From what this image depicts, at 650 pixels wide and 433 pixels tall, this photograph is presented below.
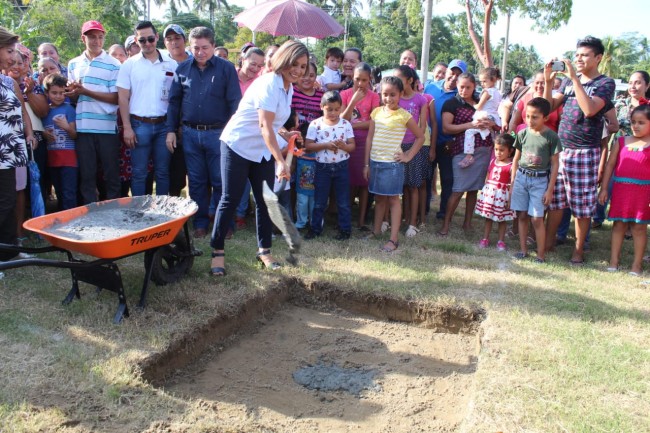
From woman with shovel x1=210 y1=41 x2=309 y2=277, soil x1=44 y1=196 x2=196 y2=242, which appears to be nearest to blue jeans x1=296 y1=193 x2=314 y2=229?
woman with shovel x1=210 y1=41 x2=309 y2=277

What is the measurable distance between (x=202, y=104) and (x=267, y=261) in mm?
1705

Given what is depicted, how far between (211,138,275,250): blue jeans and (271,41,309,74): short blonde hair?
784 mm

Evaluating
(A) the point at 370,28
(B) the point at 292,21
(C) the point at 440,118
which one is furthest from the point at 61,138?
(A) the point at 370,28

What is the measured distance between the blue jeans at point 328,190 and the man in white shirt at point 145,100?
1.64 meters

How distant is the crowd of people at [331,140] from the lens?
205 inches

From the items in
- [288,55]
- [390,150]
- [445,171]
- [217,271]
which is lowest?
[217,271]

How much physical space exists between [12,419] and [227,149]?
2432mm

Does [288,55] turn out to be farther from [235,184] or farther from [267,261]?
[267,261]

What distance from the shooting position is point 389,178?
571 cm

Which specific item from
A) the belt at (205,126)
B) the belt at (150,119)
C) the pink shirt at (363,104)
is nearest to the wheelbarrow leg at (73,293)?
the belt at (205,126)

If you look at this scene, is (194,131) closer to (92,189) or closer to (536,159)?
(92,189)

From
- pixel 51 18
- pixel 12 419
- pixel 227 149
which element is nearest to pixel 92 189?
pixel 227 149

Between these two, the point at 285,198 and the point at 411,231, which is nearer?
the point at 285,198

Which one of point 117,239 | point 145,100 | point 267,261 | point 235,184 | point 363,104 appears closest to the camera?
point 117,239
